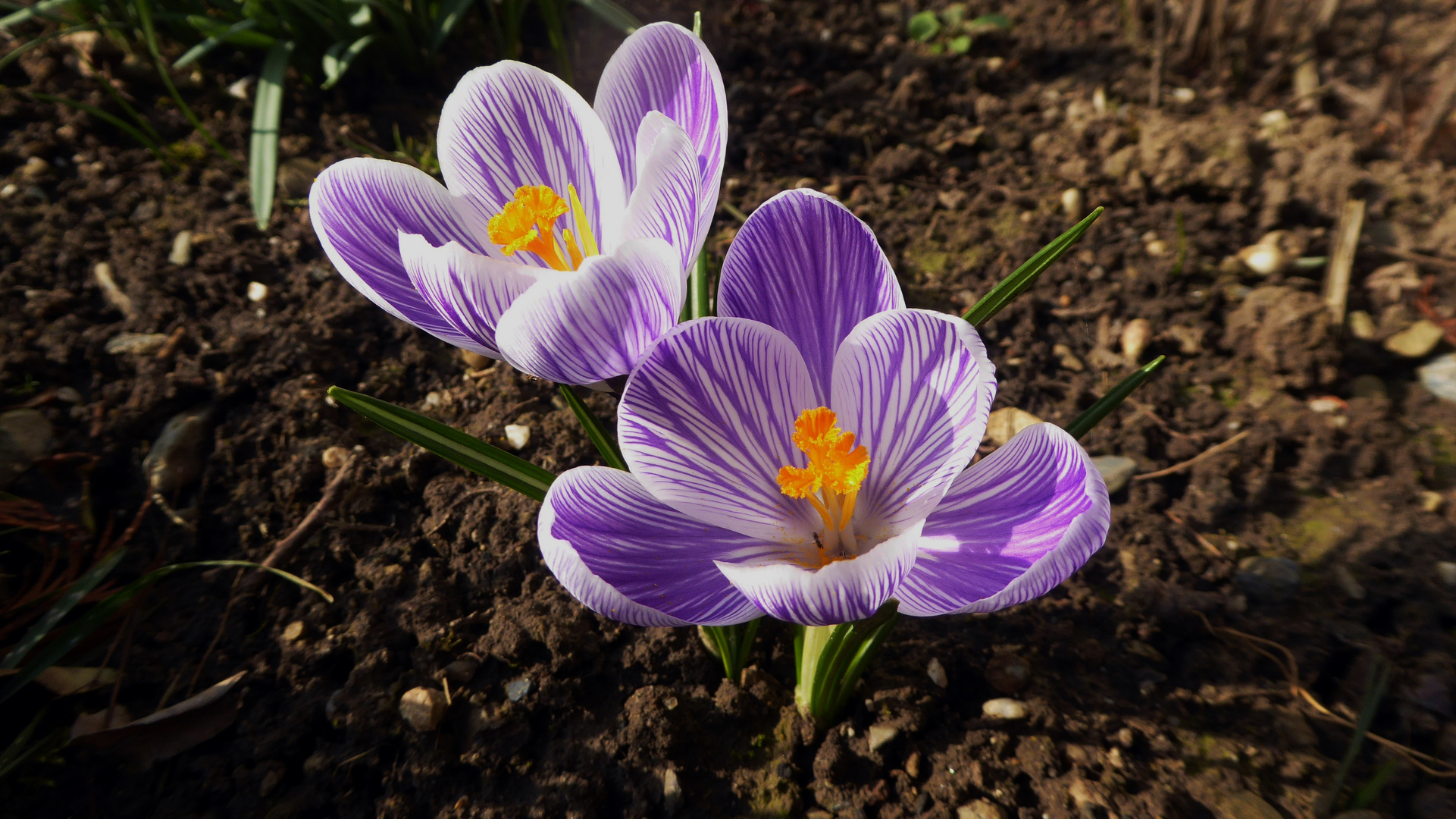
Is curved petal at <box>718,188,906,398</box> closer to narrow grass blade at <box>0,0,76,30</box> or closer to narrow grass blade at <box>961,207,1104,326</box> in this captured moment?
narrow grass blade at <box>961,207,1104,326</box>

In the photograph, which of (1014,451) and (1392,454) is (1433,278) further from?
(1014,451)

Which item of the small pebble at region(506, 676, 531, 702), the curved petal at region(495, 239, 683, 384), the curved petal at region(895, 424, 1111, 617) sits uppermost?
the curved petal at region(495, 239, 683, 384)

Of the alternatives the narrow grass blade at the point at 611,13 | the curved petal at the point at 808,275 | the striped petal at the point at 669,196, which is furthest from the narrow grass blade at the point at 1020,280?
the narrow grass blade at the point at 611,13

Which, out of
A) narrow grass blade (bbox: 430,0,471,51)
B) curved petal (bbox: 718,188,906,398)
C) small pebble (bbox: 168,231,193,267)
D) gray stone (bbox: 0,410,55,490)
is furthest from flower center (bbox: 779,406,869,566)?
narrow grass blade (bbox: 430,0,471,51)

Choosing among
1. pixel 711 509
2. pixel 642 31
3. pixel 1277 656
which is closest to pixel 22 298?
pixel 642 31

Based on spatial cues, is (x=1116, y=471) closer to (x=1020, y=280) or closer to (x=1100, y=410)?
(x=1100, y=410)

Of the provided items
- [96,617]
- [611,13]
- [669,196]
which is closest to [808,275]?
[669,196]
